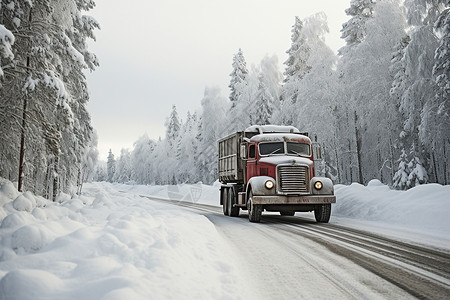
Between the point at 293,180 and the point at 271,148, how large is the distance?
1762 mm

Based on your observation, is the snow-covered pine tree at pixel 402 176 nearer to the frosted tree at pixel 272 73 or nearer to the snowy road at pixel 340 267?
the snowy road at pixel 340 267

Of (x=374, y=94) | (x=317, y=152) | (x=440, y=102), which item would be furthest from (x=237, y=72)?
(x=317, y=152)

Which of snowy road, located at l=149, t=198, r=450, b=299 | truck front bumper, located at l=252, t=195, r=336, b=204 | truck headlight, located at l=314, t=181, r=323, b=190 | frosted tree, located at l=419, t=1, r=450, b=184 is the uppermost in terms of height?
frosted tree, located at l=419, t=1, r=450, b=184

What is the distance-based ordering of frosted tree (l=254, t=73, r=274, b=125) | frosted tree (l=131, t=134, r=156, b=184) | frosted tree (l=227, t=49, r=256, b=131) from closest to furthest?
frosted tree (l=254, t=73, r=274, b=125) < frosted tree (l=227, t=49, r=256, b=131) < frosted tree (l=131, t=134, r=156, b=184)

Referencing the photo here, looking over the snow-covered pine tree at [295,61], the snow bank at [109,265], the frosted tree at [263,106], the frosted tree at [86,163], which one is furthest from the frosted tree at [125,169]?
the snow bank at [109,265]

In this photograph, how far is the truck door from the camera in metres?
12.8

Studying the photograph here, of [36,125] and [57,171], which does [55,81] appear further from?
[57,171]

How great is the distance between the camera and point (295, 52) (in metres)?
37.7

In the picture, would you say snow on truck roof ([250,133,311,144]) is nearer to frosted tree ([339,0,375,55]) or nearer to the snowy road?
the snowy road

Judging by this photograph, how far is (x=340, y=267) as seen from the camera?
5344 millimetres

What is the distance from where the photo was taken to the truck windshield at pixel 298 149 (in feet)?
42.0

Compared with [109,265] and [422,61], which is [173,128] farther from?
[109,265]

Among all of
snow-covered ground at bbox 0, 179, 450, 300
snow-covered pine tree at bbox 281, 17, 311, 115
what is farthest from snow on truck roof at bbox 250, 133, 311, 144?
snow-covered pine tree at bbox 281, 17, 311, 115

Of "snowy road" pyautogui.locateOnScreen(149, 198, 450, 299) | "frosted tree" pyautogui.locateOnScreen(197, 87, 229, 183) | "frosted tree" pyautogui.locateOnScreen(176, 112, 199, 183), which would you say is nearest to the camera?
"snowy road" pyautogui.locateOnScreen(149, 198, 450, 299)
